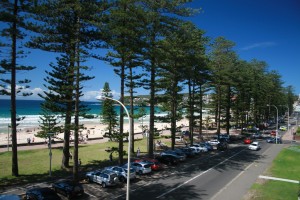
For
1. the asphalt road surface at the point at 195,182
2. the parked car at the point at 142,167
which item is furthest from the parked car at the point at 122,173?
the parked car at the point at 142,167

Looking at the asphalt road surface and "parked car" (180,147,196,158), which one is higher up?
"parked car" (180,147,196,158)

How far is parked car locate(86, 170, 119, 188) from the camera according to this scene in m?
21.8

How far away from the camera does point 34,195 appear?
58.0ft

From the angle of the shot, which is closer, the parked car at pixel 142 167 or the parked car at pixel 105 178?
the parked car at pixel 105 178

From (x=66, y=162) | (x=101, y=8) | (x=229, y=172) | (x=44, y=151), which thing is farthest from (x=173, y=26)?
(x=44, y=151)

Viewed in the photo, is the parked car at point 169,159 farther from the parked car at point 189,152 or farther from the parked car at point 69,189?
the parked car at point 69,189

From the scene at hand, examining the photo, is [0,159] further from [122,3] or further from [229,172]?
[229,172]

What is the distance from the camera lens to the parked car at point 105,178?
2178cm

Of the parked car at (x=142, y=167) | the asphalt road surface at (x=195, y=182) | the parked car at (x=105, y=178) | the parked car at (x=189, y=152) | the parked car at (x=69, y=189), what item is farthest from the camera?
the parked car at (x=189, y=152)

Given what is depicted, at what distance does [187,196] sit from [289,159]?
21.8 m

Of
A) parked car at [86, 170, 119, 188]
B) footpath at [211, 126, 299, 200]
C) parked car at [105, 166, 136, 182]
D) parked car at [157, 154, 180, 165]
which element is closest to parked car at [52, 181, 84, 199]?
parked car at [86, 170, 119, 188]

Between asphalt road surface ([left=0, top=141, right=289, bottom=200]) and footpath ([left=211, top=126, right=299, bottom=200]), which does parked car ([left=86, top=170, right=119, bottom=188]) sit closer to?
asphalt road surface ([left=0, top=141, right=289, bottom=200])

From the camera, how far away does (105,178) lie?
21.9 m

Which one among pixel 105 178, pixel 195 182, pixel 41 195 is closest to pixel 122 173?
pixel 105 178
